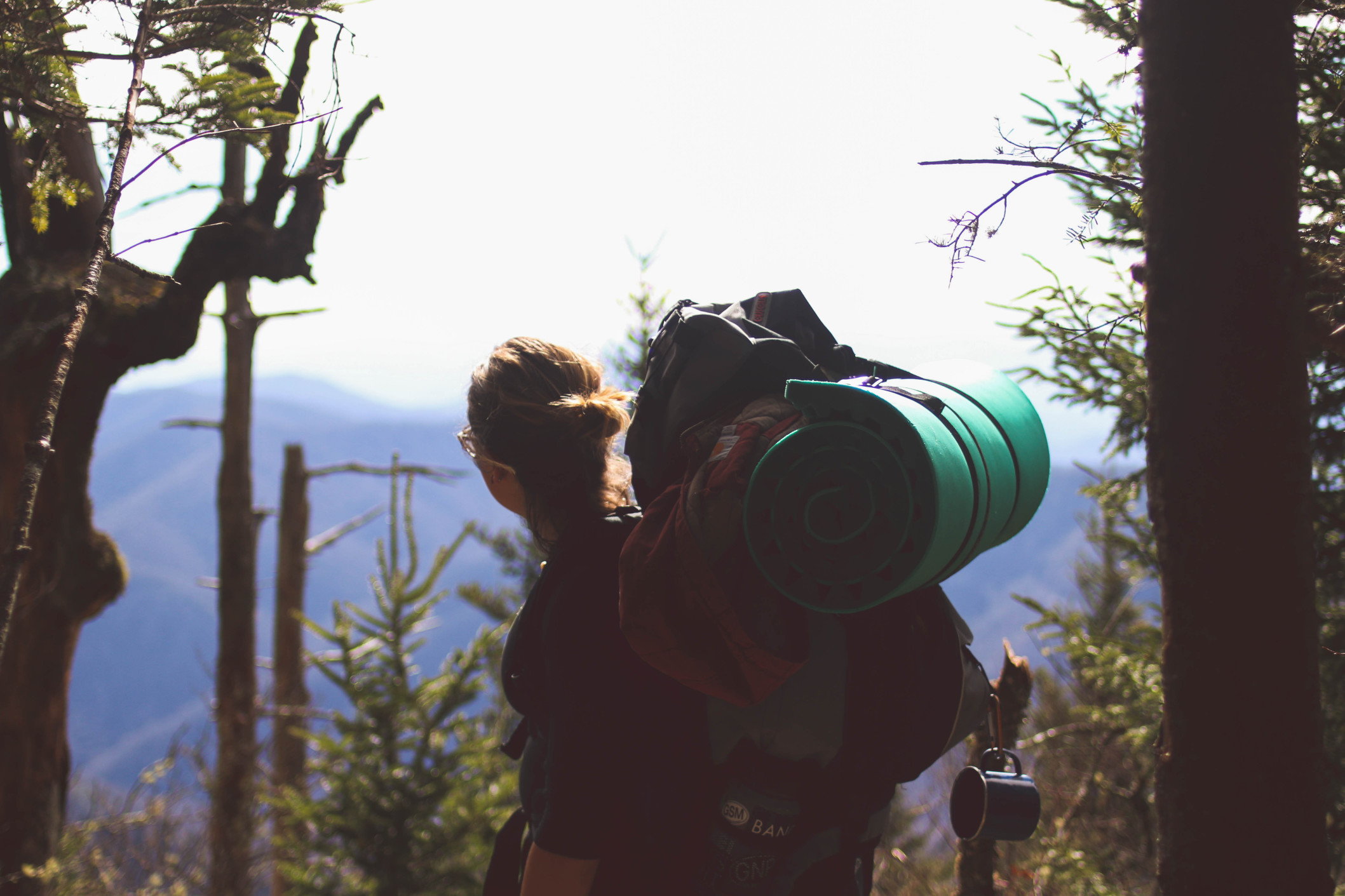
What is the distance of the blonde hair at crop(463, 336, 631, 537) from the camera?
1693mm

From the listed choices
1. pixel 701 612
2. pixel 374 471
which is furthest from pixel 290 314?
pixel 701 612

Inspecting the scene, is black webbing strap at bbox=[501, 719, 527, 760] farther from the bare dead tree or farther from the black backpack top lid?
the bare dead tree

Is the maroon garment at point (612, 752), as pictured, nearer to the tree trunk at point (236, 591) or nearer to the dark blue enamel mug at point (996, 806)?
the dark blue enamel mug at point (996, 806)

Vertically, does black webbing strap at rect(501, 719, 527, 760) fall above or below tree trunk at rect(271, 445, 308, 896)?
above

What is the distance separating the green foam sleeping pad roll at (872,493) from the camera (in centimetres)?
106

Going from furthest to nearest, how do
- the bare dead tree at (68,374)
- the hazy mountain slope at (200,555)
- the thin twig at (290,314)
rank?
the hazy mountain slope at (200,555) < the thin twig at (290,314) < the bare dead tree at (68,374)

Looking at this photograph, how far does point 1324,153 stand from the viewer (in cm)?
339

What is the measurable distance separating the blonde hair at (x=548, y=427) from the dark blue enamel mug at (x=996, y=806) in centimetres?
92

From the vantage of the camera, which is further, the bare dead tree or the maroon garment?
the bare dead tree

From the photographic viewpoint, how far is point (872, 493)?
1.09m

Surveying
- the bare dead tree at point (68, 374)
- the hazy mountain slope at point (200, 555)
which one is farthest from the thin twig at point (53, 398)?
the hazy mountain slope at point (200, 555)

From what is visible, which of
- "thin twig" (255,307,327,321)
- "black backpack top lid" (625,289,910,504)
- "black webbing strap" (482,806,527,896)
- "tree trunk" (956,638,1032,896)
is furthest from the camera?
"thin twig" (255,307,327,321)

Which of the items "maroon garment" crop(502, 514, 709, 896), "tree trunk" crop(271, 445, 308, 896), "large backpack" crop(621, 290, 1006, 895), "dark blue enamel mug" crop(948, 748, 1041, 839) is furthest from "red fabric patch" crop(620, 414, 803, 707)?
"tree trunk" crop(271, 445, 308, 896)

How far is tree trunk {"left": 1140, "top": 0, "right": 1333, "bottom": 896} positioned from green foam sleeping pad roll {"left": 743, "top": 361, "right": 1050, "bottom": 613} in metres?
0.26
